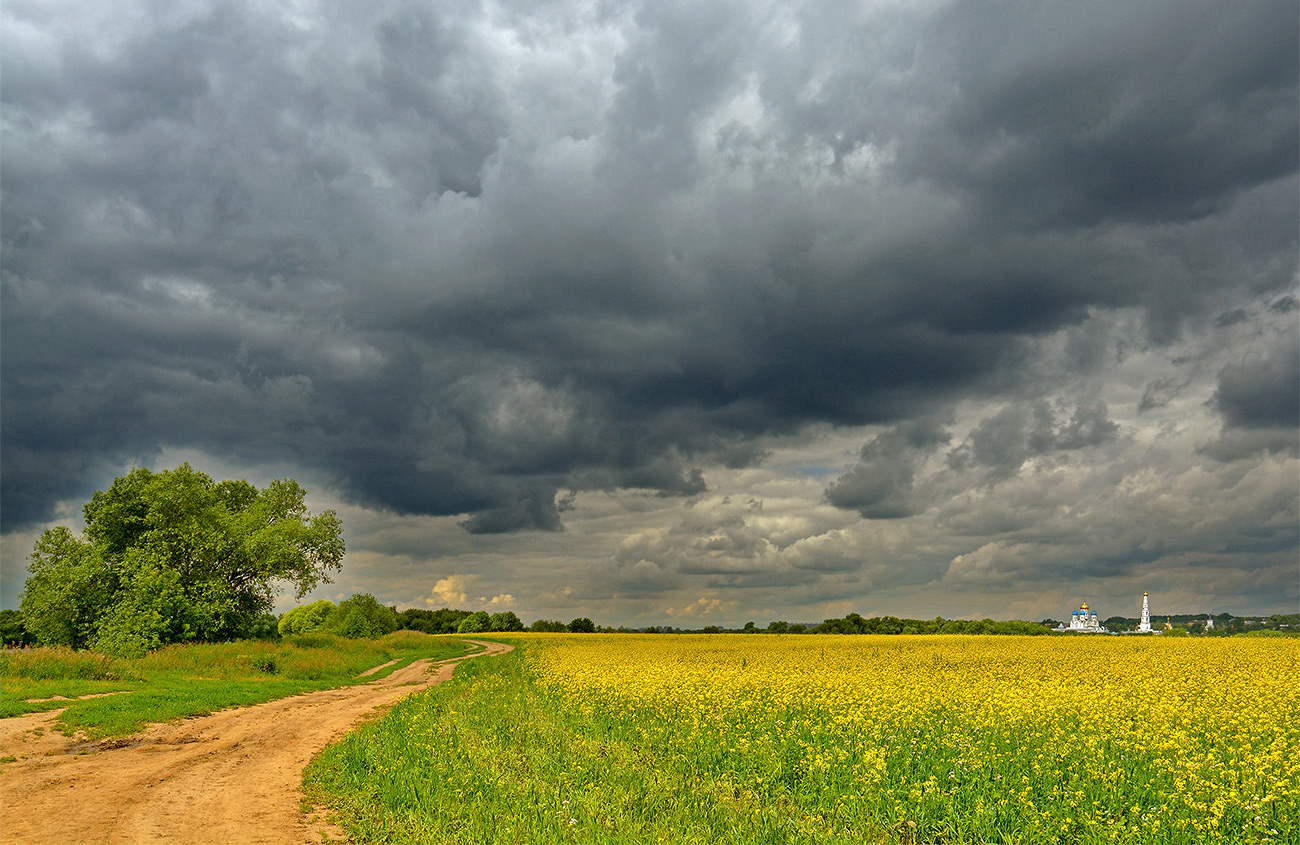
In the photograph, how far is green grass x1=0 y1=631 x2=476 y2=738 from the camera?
729 inches

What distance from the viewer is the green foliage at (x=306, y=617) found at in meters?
110

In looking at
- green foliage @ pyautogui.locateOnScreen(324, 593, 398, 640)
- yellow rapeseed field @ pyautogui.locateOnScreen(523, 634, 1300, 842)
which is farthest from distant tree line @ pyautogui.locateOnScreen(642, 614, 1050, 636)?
yellow rapeseed field @ pyautogui.locateOnScreen(523, 634, 1300, 842)

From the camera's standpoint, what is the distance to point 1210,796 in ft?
30.7

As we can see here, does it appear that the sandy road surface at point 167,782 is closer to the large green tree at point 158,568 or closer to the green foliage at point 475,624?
the large green tree at point 158,568

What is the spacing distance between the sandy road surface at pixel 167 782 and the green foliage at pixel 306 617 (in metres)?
99.9

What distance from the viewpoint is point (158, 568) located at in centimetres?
4331

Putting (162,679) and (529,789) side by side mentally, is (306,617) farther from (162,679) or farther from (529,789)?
(529,789)

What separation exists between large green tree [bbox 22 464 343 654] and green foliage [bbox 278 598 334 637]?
6420 cm

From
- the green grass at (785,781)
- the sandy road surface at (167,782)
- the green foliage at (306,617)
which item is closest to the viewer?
the green grass at (785,781)

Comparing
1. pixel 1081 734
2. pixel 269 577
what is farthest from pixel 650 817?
pixel 269 577

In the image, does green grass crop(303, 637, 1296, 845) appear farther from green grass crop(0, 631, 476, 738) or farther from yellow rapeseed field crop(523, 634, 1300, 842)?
green grass crop(0, 631, 476, 738)

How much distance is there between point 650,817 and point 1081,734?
26.7ft

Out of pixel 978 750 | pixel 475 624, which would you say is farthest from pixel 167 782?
pixel 475 624

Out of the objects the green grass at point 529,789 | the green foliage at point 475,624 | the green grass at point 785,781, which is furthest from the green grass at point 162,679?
the green foliage at point 475,624
